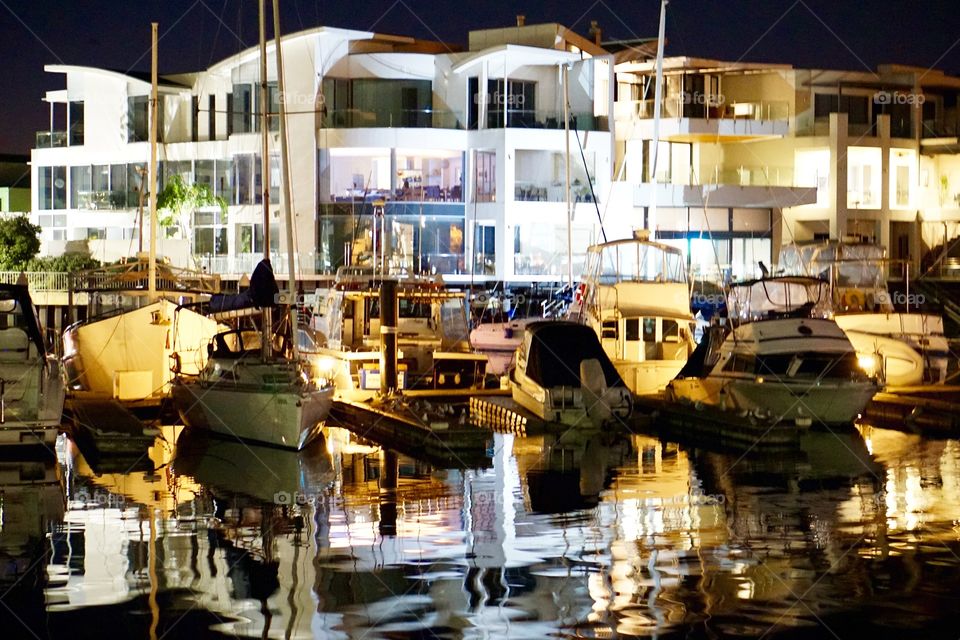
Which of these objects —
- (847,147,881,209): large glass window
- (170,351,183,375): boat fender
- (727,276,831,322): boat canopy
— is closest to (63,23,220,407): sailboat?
(170,351,183,375): boat fender

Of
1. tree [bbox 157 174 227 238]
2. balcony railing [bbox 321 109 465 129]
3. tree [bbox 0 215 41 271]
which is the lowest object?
tree [bbox 0 215 41 271]

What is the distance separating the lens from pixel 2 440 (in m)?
24.5

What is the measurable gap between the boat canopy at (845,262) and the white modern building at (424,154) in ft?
43.7

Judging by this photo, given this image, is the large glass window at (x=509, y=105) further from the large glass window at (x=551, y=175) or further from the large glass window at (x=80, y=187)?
the large glass window at (x=80, y=187)

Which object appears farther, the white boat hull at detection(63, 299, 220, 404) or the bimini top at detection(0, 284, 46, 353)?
the white boat hull at detection(63, 299, 220, 404)

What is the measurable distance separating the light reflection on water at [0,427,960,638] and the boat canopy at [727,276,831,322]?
8515 millimetres

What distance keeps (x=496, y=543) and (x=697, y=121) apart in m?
46.0

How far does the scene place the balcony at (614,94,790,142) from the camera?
61312 mm

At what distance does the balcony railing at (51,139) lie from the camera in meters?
65.6

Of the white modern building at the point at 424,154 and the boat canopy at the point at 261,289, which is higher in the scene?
the white modern building at the point at 424,154

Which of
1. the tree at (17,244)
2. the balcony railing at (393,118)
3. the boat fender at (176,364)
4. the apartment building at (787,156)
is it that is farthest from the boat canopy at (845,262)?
the tree at (17,244)

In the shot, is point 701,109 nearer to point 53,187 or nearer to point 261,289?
point 53,187

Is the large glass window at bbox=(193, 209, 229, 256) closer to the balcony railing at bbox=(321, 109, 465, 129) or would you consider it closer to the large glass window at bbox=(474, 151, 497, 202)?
the balcony railing at bbox=(321, 109, 465, 129)

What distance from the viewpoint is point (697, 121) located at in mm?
61406
